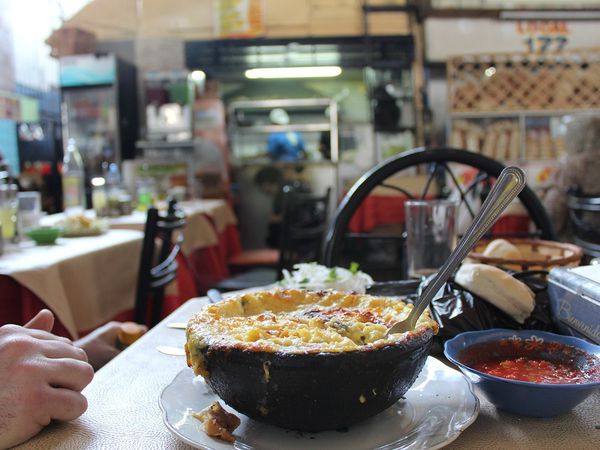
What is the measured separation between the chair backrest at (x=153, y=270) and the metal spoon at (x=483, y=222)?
68.4 inches

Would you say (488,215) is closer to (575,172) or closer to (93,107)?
(575,172)

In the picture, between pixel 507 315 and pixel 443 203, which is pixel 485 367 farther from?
pixel 443 203

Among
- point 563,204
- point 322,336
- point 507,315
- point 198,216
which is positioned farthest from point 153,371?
point 563,204

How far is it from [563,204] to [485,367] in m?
3.65

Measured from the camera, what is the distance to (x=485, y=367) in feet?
2.36

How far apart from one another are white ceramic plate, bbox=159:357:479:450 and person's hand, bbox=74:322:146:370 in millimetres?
519

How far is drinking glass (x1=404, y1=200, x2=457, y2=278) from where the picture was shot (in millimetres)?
1266

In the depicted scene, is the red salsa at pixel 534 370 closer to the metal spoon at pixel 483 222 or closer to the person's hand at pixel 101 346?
the metal spoon at pixel 483 222

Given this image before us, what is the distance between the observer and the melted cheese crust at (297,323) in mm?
587

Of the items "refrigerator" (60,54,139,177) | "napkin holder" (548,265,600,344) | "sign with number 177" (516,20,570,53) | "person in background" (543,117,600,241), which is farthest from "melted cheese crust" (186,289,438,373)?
"sign with number 177" (516,20,570,53)

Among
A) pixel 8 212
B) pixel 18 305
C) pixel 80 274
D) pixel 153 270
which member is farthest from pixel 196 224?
pixel 18 305

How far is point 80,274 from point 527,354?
1.77 m

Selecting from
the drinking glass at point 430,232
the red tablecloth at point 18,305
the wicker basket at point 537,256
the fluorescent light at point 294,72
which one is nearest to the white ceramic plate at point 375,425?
the wicker basket at point 537,256

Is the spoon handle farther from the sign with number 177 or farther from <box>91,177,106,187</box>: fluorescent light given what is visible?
the sign with number 177
